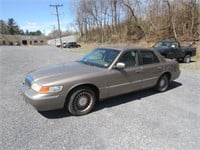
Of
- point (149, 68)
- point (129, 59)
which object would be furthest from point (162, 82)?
point (129, 59)

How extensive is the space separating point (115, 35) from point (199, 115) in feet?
116

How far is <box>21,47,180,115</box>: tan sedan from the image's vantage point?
4.14 m

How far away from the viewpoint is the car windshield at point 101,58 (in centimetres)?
510

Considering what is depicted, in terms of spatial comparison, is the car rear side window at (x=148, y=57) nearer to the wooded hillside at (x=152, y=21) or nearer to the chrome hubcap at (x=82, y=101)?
the chrome hubcap at (x=82, y=101)

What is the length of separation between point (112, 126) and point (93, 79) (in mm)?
1129

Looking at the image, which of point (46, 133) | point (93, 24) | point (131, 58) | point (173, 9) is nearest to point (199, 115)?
point (131, 58)

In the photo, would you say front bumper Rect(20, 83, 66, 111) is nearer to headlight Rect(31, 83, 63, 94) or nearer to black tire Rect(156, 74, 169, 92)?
headlight Rect(31, 83, 63, 94)

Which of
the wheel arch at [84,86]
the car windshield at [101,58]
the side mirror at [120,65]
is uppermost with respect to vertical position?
the car windshield at [101,58]

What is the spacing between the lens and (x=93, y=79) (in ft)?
14.9

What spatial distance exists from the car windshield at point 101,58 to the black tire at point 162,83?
1.88 m

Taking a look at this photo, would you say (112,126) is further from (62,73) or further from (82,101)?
(62,73)

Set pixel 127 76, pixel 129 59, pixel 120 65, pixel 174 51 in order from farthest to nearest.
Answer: pixel 174 51 < pixel 129 59 < pixel 127 76 < pixel 120 65

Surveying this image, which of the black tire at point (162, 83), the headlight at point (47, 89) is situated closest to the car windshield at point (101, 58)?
the headlight at point (47, 89)

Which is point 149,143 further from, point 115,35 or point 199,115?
point 115,35
